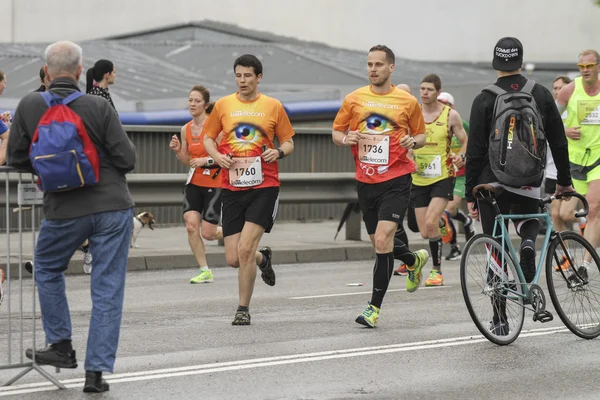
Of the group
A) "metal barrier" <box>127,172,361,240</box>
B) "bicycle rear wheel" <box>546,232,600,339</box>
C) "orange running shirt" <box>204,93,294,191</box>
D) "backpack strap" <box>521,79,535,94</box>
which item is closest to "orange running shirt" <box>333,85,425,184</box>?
"orange running shirt" <box>204,93,294,191</box>

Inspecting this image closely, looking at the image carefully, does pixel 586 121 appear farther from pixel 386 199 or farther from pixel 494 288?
pixel 494 288

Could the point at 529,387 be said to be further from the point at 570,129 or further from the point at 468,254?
the point at 570,129

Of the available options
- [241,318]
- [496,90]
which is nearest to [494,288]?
[496,90]

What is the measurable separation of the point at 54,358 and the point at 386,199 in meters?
3.43

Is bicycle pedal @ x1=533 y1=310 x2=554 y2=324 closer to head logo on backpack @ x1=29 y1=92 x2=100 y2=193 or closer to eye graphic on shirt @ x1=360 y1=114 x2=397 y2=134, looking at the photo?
eye graphic on shirt @ x1=360 y1=114 x2=397 y2=134

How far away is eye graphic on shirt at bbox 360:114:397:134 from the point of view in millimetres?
9773

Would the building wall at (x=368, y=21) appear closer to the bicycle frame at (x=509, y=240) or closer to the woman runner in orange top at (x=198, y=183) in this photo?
the woman runner in orange top at (x=198, y=183)

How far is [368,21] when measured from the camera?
126 ft

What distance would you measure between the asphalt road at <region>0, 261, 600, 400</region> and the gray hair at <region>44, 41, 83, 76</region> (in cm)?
167

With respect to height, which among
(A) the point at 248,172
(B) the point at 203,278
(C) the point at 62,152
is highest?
(C) the point at 62,152

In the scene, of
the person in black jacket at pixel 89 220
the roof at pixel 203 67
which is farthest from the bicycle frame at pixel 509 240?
the roof at pixel 203 67

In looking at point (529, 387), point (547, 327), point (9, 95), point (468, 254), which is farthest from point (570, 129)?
point (9, 95)

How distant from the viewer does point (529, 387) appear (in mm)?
7262

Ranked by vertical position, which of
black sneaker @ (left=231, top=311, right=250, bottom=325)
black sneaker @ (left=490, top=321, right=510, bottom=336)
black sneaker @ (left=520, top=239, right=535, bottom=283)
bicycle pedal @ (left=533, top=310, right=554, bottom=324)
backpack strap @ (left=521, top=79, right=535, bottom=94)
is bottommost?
black sneaker @ (left=231, top=311, right=250, bottom=325)
